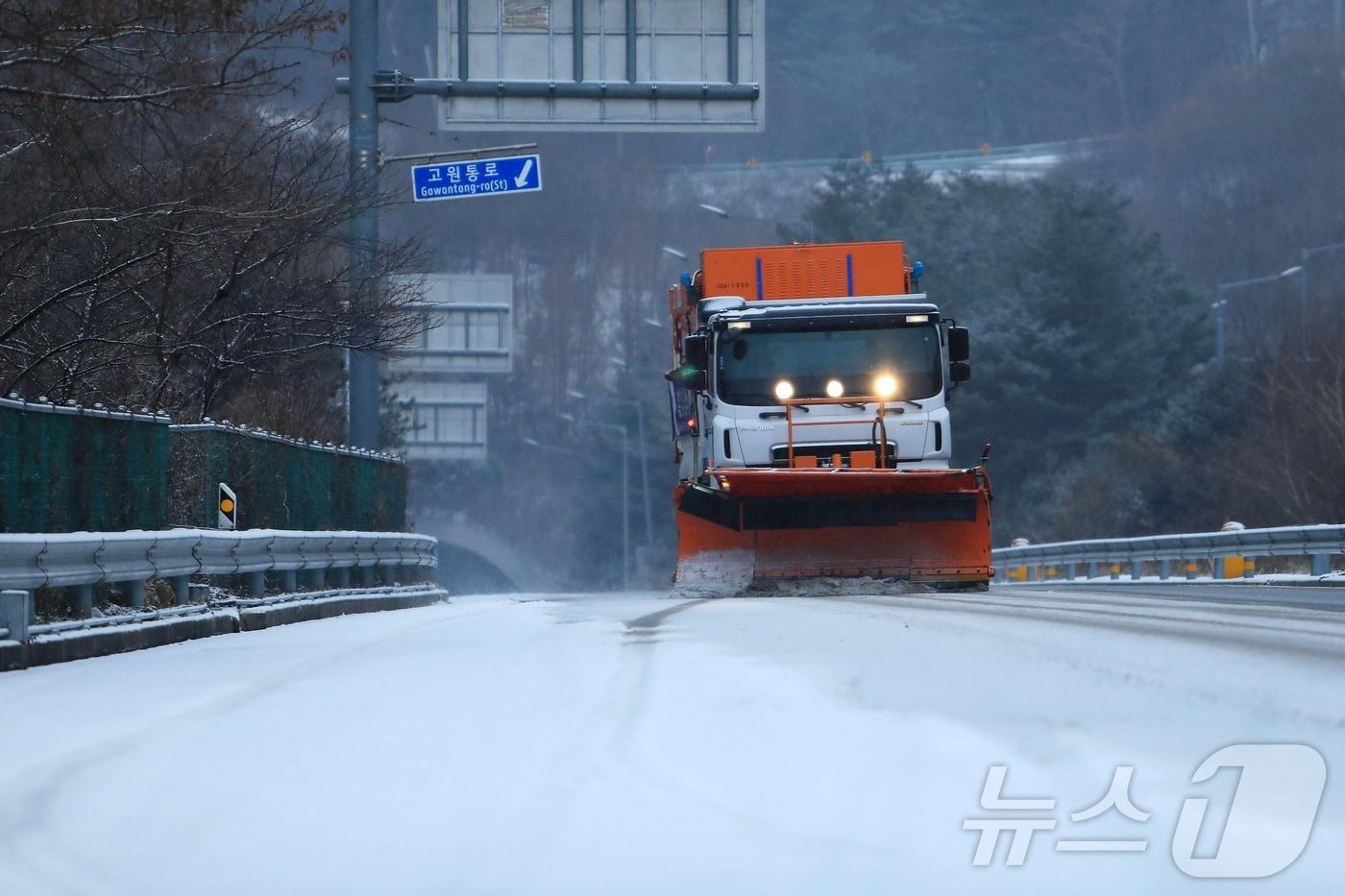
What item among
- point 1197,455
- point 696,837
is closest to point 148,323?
point 696,837

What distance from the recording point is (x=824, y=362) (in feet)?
71.0

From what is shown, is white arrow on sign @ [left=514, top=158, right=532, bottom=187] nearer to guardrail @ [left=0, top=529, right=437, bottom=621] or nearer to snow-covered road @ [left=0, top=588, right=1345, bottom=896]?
guardrail @ [left=0, top=529, right=437, bottom=621]

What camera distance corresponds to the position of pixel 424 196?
87.4 ft

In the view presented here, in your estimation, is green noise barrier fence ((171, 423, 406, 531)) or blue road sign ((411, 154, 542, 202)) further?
blue road sign ((411, 154, 542, 202))

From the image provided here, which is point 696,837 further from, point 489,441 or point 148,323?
point 489,441

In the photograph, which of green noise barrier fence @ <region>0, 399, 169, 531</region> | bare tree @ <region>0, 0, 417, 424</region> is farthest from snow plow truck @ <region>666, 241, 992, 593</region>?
green noise barrier fence @ <region>0, 399, 169, 531</region>

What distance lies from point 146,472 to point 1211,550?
15.8 metres

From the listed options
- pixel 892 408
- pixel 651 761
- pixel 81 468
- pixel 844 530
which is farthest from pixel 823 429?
pixel 651 761

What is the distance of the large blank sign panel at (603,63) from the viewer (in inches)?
1065

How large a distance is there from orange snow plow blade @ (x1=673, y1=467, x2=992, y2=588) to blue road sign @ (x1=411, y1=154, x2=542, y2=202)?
24.8 ft

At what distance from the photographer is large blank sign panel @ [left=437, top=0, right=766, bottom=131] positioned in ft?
88.7

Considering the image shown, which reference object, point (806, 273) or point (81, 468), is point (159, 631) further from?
point (806, 273)

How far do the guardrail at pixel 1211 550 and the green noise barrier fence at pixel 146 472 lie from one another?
11.0m

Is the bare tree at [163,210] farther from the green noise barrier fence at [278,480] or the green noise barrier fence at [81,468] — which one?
the green noise barrier fence at [278,480]
